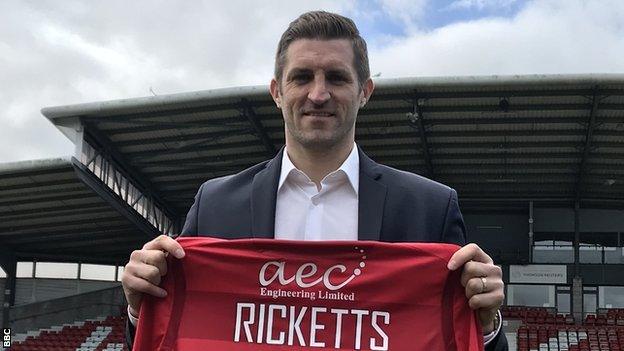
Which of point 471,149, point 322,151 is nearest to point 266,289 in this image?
point 322,151

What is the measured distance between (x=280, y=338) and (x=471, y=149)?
19993mm

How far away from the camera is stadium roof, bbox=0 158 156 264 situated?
852 inches

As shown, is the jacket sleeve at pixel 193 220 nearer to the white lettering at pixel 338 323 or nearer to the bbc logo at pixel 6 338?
the white lettering at pixel 338 323

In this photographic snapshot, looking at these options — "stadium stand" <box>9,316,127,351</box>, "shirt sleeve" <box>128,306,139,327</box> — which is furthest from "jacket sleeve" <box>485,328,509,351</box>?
"stadium stand" <box>9,316,127,351</box>

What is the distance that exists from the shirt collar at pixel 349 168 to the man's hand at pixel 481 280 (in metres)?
0.48

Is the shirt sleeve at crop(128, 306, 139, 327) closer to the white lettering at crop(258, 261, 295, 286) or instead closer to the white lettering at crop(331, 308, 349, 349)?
the white lettering at crop(258, 261, 295, 286)

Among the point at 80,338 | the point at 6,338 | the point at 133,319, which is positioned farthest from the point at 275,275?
the point at 6,338

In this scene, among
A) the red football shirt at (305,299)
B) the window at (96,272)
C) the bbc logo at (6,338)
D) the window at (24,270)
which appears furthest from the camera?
the window at (96,272)

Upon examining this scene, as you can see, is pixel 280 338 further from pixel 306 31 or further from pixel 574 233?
pixel 574 233

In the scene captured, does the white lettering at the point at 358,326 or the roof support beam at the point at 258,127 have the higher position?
the roof support beam at the point at 258,127

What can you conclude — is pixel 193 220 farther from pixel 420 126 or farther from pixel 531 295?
pixel 531 295

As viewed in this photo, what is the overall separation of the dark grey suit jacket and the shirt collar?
21 mm

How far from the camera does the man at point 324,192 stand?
9.20 feet

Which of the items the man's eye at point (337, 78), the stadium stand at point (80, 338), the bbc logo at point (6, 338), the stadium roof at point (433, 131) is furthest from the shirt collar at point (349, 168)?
the bbc logo at point (6, 338)
